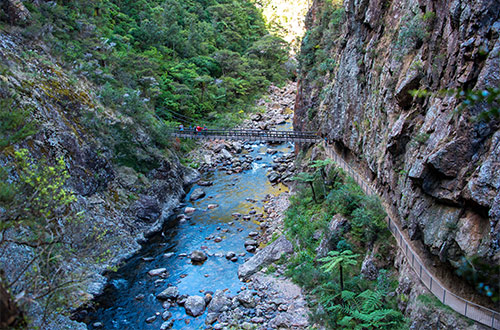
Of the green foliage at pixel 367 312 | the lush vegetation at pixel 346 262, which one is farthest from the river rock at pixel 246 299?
the green foliage at pixel 367 312

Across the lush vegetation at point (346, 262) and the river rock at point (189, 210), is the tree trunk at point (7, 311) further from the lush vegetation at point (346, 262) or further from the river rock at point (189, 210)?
the river rock at point (189, 210)

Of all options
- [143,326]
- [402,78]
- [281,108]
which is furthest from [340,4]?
[143,326]

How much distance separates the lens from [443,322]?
8664 millimetres

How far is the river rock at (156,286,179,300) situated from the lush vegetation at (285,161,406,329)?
19.2 feet

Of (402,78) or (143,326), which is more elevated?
(402,78)

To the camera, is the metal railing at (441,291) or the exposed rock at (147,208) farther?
the exposed rock at (147,208)

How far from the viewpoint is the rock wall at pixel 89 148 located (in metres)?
18.3

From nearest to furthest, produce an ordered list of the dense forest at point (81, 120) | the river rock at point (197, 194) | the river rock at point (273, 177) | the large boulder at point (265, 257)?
the dense forest at point (81, 120)
the large boulder at point (265, 257)
the river rock at point (197, 194)
the river rock at point (273, 177)

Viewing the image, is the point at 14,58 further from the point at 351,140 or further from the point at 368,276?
the point at 368,276

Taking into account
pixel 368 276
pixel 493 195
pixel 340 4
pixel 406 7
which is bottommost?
pixel 368 276

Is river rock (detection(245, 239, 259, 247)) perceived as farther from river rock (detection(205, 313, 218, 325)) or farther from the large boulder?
river rock (detection(205, 313, 218, 325))

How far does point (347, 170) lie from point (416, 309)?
1064 cm

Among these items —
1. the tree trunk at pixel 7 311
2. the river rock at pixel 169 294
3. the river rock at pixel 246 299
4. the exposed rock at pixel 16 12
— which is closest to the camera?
the tree trunk at pixel 7 311

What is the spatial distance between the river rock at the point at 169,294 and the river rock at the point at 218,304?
198 cm
